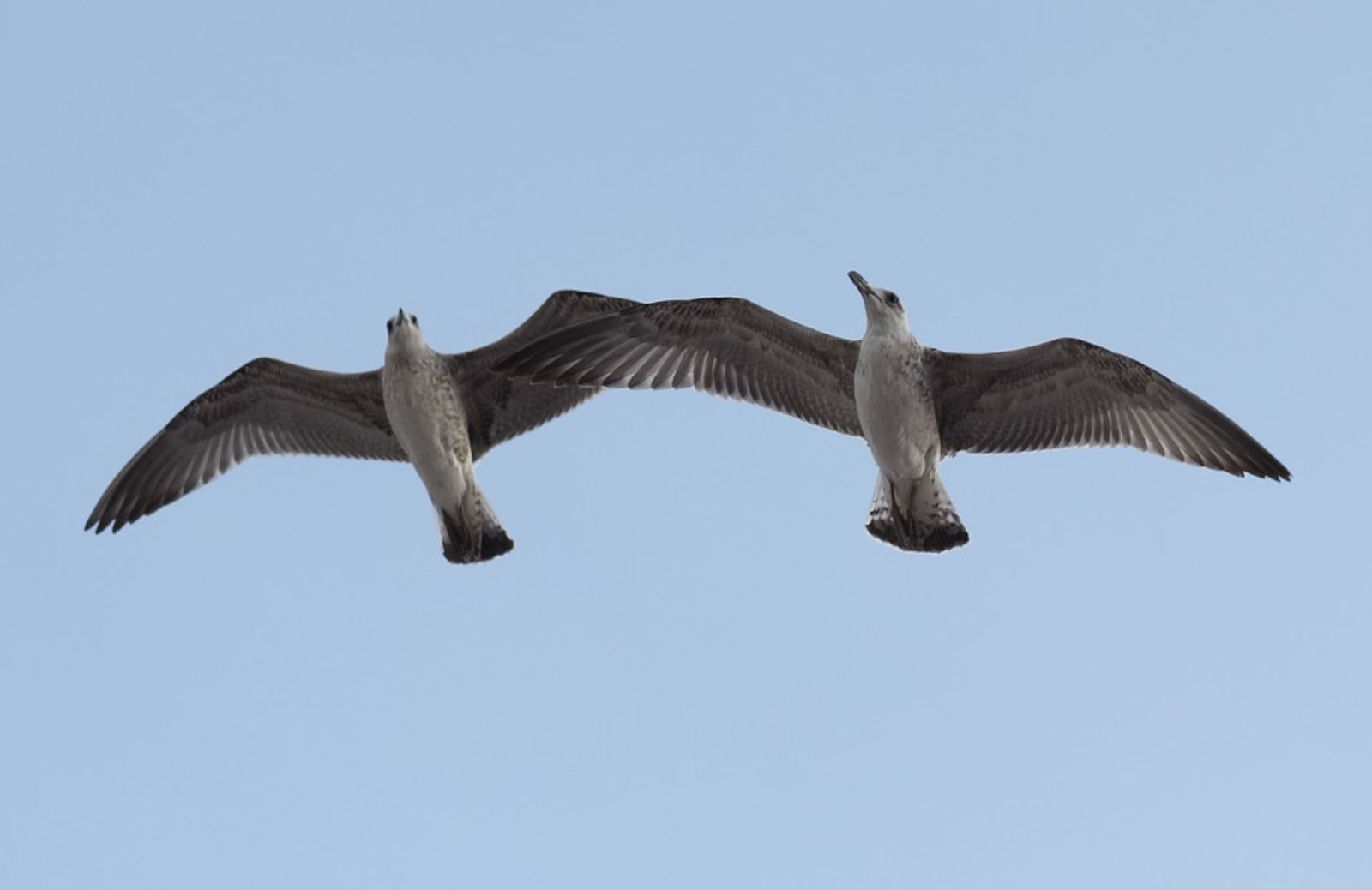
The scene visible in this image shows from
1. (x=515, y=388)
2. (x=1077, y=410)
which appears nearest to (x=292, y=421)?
(x=515, y=388)

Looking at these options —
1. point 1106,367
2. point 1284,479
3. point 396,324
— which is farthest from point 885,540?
point 396,324

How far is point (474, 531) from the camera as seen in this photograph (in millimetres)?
15102

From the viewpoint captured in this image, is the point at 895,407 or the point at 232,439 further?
the point at 232,439

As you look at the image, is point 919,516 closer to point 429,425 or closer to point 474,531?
point 474,531

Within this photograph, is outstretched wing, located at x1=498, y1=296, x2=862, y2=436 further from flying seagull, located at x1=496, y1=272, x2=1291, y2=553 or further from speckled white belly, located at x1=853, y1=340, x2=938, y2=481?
speckled white belly, located at x1=853, y1=340, x2=938, y2=481

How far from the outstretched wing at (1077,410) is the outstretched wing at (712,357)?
772 millimetres

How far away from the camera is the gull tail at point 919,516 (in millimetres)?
14320

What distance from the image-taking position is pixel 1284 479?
14484 mm

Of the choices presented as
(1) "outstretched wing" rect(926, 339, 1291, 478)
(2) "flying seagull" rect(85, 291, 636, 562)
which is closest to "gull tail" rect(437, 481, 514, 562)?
(2) "flying seagull" rect(85, 291, 636, 562)

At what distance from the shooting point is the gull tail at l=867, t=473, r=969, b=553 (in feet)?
47.0

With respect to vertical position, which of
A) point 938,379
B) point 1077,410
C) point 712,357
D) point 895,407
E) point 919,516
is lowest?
point 919,516

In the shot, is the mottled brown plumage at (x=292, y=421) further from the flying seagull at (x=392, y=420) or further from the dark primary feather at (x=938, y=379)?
the dark primary feather at (x=938, y=379)

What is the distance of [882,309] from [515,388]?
3.15 meters

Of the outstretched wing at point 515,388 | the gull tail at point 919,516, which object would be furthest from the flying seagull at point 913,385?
the outstretched wing at point 515,388
